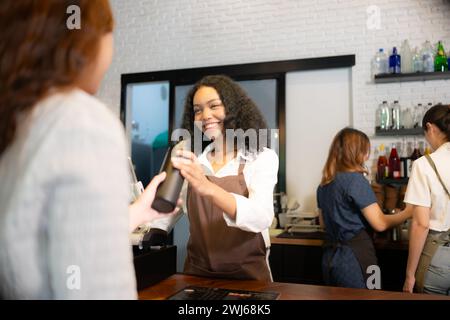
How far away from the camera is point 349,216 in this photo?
2.42m

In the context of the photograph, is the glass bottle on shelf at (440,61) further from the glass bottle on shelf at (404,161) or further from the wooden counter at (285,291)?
the wooden counter at (285,291)

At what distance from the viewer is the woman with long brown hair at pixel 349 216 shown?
2.37m

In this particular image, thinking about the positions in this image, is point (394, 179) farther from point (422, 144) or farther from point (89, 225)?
point (89, 225)

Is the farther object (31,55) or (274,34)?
(274,34)

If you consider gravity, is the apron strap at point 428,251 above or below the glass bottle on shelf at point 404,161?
below

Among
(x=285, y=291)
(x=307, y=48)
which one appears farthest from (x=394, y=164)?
(x=285, y=291)

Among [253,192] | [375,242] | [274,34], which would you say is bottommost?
[375,242]

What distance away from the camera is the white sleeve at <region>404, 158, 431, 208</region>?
85.5 inches

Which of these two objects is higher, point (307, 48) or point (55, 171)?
point (307, 48)

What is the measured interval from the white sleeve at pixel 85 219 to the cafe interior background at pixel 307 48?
2802 millimetres

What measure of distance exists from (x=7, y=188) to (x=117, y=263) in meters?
0.19

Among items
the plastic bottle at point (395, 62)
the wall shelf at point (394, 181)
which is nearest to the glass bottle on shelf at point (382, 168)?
the wall shelf at point (394, 181)

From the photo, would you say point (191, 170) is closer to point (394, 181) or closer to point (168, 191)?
point (168, 191)

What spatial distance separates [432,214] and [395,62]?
1.83 meters
